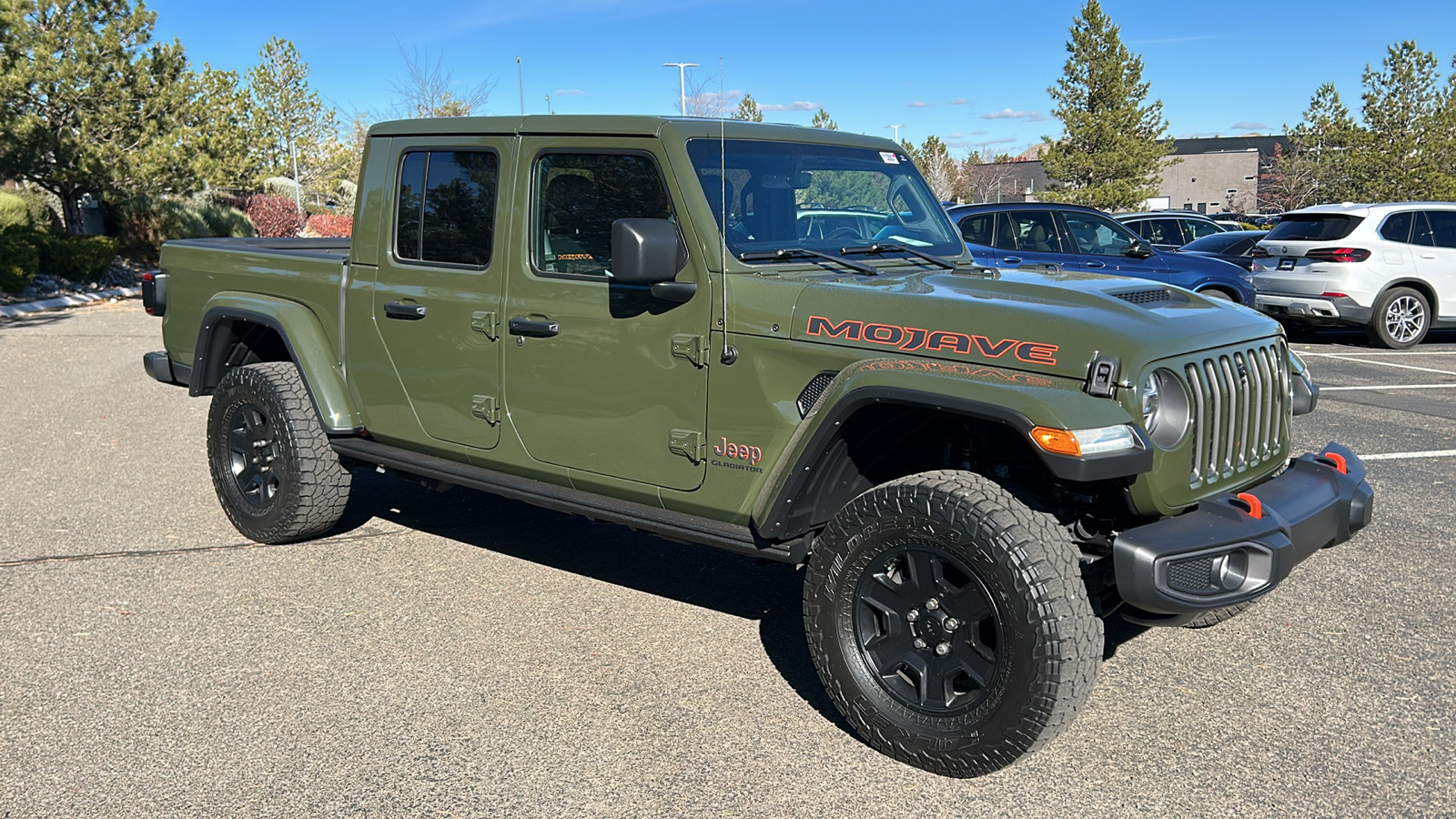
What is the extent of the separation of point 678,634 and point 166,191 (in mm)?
20252

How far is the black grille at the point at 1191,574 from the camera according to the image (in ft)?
10.4

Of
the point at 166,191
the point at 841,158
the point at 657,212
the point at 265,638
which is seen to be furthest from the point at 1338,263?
the point at 166,191

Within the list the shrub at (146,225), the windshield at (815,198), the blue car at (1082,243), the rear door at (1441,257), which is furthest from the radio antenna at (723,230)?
the shrub at (146,225)

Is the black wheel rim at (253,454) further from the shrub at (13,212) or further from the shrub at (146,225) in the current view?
the shrub at (146,225)

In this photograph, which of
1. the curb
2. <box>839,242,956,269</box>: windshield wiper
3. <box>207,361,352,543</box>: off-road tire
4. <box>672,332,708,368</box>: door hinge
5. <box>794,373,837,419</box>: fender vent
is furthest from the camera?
the curb

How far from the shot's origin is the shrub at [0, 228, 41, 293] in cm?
1680

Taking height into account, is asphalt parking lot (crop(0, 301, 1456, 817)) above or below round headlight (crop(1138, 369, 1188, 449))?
below

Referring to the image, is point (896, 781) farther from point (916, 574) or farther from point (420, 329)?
point (420, 329)

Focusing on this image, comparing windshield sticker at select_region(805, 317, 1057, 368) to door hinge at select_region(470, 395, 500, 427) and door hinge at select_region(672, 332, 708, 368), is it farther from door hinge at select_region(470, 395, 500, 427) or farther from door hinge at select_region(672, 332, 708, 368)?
door hinge at select_region(470, 395, 500, 427)

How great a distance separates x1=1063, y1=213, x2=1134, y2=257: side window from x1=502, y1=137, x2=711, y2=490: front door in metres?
8.65

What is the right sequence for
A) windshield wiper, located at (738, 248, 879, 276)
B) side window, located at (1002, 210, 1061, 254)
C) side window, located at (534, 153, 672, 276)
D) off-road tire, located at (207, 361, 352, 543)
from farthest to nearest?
side window, located at (1002, 210, 1061, 254) → off-road tire, located at (207, 361, 352, 543) → side window, located at (534, 153, 672, 276) → windshield wiper, located at (738, 248, 879, 276)

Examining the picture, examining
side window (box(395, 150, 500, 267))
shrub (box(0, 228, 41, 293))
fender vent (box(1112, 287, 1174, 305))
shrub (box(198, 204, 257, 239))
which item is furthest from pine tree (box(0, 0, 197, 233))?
fender vent (box(1112, 287, 1174, 305))

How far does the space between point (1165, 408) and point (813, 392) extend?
1.05 meters

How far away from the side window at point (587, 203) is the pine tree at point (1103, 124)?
42.6 m
